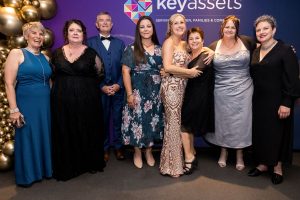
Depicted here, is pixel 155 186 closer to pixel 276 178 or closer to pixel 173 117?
pixel 173 117

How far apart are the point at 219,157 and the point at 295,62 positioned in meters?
1.56

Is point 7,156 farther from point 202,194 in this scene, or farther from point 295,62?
point 295,62

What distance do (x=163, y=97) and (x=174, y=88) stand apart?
169 millimetres

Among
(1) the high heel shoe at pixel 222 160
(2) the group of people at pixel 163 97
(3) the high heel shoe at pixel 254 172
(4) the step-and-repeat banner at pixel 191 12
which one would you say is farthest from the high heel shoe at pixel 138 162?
(4) the step-and-repeat banner at pixel 191 12

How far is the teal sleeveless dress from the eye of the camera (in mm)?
3002

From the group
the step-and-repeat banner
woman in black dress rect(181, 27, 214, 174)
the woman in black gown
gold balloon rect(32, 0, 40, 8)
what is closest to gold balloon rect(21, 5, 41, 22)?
gold balloon rect(32, 0, 40, 8)

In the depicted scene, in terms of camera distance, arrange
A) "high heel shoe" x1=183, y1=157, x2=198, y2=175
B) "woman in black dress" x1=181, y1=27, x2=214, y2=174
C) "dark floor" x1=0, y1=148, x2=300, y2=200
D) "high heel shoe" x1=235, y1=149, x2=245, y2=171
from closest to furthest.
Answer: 1. "dark floor" x1=0, y1=148, x2=300, y2=200
2. "woman in black dress" x1=181, y1=27, x2=214, y2=174
3. "high heel shoe" x1=183, y1=157, x2=198, y2=175
4. "high heel shoe" x1=235, y1=149, x2=245, y2=171

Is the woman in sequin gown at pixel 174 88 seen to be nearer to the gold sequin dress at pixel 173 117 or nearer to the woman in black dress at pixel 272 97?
the gold sequin dress at pixel 173 117

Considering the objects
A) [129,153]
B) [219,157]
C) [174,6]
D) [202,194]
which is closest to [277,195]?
[202,194]

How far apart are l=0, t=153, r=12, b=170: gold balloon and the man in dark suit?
1101 millimetres

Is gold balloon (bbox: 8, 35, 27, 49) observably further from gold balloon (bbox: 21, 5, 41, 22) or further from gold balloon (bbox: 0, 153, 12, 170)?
gold balloon (bbox: 0, 153, 12, 170)

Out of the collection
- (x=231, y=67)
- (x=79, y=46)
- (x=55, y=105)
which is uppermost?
(x=79, y=46)

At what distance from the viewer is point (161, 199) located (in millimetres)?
2830

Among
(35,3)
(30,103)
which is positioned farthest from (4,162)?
(35,3)
